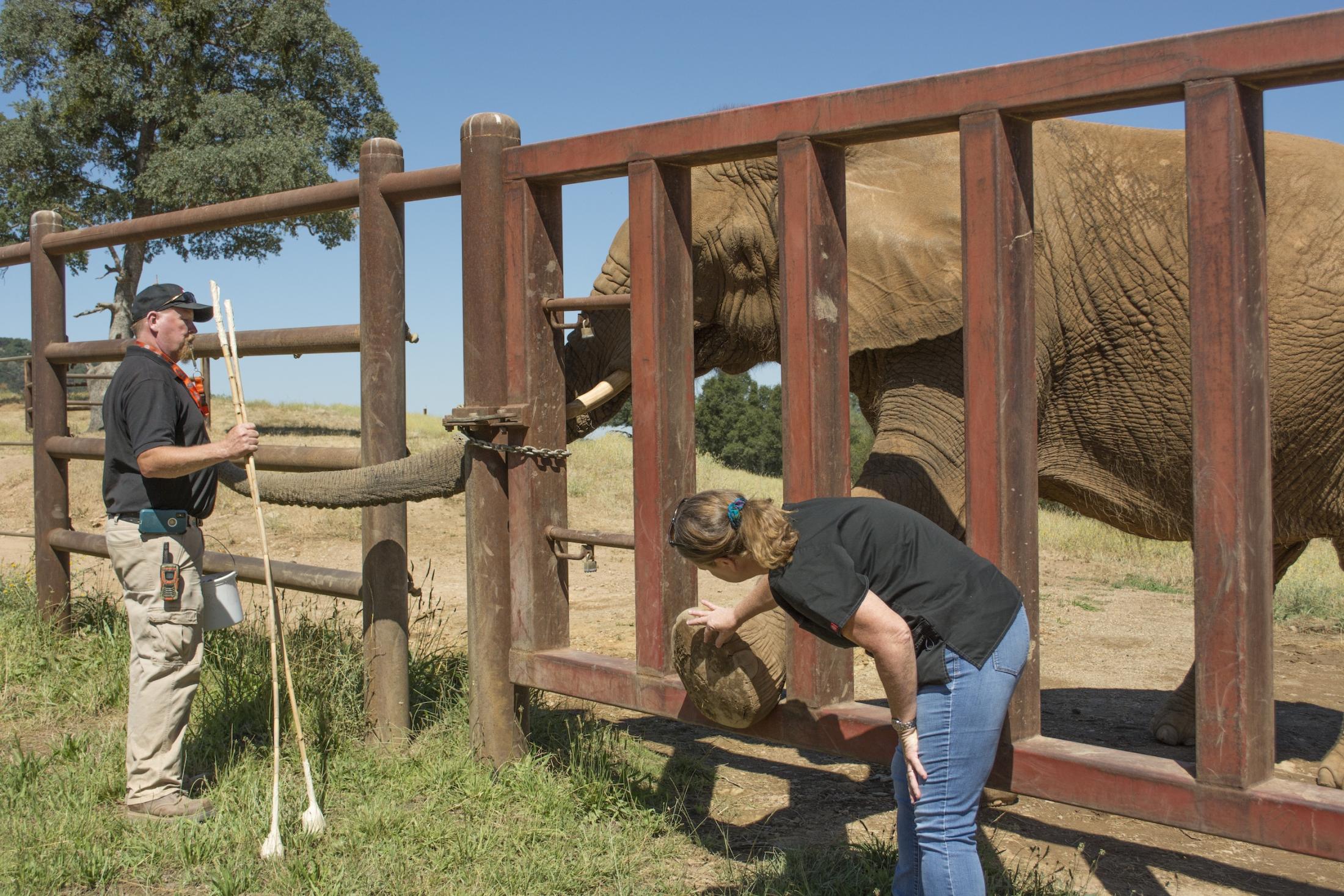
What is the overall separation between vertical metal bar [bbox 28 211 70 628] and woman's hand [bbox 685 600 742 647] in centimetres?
465

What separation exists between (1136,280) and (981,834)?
7.85ft

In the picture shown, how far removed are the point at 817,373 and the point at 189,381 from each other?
2.45m

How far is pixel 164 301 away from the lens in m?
4.18

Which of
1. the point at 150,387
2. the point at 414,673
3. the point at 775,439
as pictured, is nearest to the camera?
the point at 150,387

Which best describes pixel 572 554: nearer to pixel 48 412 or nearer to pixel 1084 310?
pixel 1084 310

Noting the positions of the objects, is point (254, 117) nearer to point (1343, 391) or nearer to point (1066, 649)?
point (1066, 649)

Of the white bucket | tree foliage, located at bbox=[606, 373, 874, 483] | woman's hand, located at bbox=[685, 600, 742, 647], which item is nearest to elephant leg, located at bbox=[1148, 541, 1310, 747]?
woman's hand, located at bbox=[685, 600, 742, 647]

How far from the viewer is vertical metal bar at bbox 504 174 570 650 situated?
4.17 m

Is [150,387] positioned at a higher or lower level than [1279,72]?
lower

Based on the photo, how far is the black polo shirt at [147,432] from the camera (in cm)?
399

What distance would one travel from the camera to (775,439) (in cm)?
4706

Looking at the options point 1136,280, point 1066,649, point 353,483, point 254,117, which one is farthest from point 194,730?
point 254,117

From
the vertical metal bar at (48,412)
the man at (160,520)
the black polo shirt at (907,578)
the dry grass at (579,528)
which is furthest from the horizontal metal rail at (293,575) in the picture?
the dry grass at (579,528)

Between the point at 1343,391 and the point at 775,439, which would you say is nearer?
the point at 1343,391
